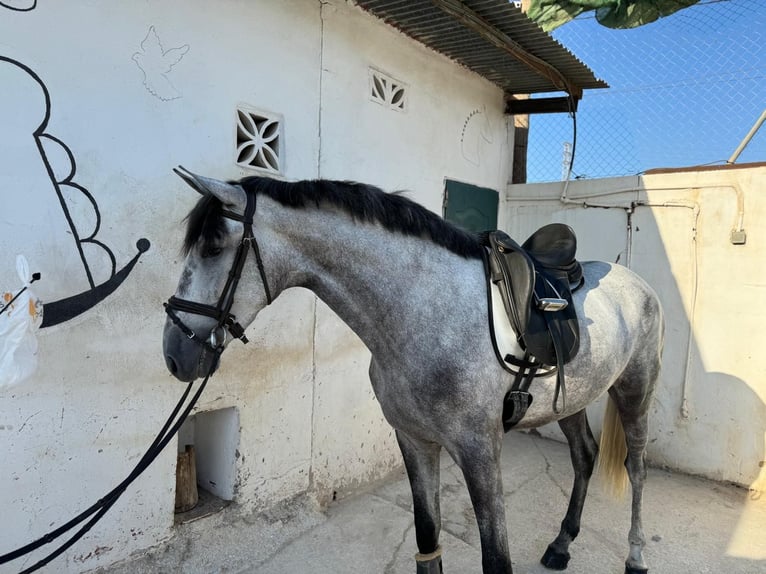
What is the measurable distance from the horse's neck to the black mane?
0.03 metres

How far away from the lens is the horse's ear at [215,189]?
147cm

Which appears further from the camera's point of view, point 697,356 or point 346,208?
point 697,356

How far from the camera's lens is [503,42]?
3.48m

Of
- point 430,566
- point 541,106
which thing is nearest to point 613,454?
point 430,566

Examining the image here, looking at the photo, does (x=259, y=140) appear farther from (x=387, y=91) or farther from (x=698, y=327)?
(x=698, y=327)

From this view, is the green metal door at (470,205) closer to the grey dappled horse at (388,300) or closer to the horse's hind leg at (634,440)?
the horse's hind leg at (634,440)

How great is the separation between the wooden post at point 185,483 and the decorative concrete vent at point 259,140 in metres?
1.58

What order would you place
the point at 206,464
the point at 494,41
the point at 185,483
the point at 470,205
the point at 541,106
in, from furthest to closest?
1. the point at 541,106
2. the point at 470,205
3. the point at 494,41
4. the point at 206,464
5. the point at 185,483

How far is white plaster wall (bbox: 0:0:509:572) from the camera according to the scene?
6.44 feet

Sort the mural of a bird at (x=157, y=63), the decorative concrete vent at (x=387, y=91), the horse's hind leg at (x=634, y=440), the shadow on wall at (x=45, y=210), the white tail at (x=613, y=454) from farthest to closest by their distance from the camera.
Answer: the decorative concrete vent at (x=387, y=91)
the white tail at (x=613, y=454)
the horse's hind leg at (x=634, y=440)
the mural of a bird at (x=157, y=63)
the shadow on wall at (x=45, y=210)

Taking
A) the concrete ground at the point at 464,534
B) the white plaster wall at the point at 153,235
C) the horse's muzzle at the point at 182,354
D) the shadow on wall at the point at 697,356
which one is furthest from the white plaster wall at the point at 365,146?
the shadow on wall at the point at 697,356

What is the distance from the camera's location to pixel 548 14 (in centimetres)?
487

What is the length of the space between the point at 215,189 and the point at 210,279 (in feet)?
0.87

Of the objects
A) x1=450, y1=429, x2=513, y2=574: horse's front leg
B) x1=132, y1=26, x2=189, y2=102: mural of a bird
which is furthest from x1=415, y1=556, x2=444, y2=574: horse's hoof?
x1=132, y1=26, x2=189, y2=102: mural of a bird
